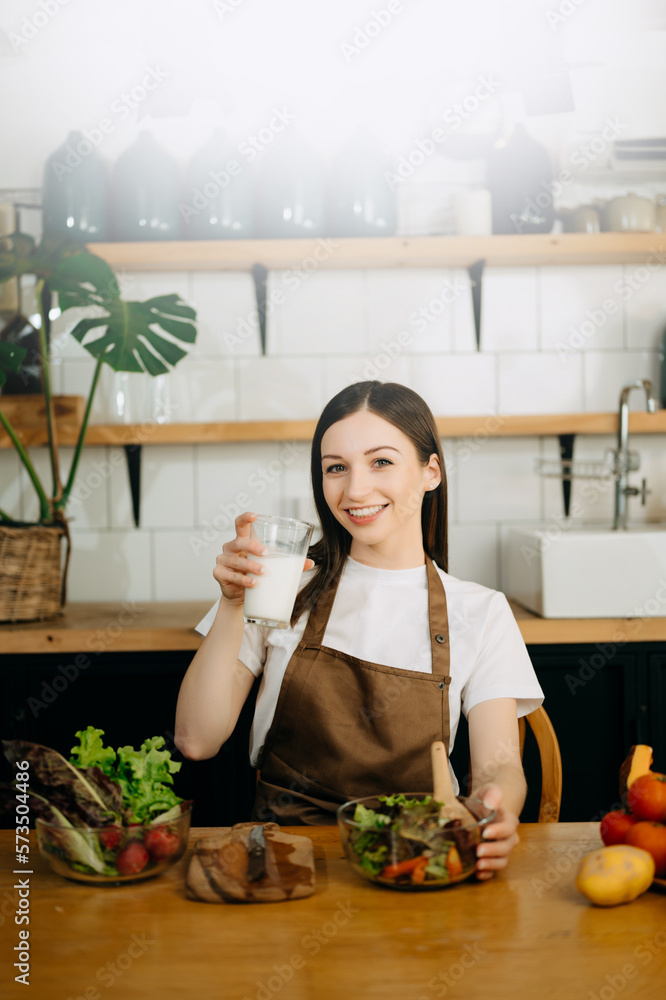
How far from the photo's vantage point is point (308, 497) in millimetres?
2580

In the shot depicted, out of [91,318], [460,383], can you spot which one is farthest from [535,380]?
[91,318]

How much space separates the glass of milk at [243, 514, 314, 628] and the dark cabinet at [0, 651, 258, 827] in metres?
0.93

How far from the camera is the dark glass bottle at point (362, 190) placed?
7.96 feet

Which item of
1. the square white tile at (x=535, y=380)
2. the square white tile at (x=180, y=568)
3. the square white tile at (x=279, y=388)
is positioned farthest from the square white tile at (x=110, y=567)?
the square white tile at (x=535, y=380)

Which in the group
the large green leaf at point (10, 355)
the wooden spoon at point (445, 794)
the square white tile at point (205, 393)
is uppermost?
→ the large green leaf at point (10, 355)

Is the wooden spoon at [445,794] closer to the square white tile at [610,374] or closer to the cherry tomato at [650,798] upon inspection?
the cherry tomato at [650,798]

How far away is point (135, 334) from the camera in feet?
6.92

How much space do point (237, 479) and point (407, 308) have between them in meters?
0.76

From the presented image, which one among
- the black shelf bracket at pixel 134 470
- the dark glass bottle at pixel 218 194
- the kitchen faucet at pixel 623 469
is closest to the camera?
the kitchen faucet at pixel 623 469

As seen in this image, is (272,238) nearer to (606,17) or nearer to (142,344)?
(142,344)

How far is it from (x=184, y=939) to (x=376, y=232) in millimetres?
2059

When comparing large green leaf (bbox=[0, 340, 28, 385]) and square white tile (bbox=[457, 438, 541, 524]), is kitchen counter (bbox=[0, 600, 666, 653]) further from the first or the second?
large green leaf (bbox=[0, 340, 28, 385])

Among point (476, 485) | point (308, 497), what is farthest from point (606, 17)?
point (308, 497)

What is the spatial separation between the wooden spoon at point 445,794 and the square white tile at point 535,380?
1.80 meters
